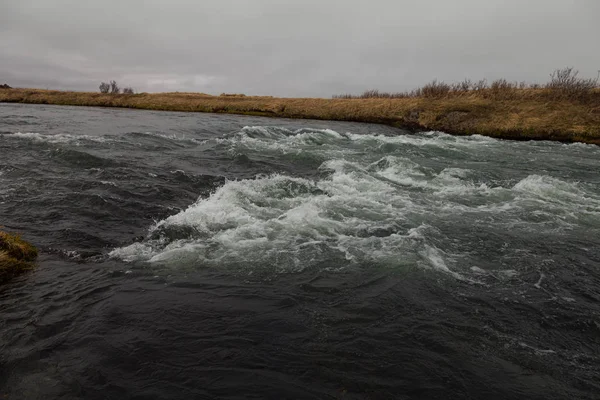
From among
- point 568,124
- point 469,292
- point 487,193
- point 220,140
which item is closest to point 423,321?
point 469,292

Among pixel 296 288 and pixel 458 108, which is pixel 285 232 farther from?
pixel 458 108

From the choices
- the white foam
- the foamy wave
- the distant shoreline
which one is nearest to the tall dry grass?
the distant shoreline

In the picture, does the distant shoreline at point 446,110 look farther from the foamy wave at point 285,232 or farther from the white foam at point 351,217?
the foamy wave at point 285,232

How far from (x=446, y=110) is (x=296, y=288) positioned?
37.9 metres

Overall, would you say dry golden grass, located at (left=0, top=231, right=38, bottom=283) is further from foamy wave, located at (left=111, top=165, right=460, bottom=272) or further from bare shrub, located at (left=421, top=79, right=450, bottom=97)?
bare shrub, located at (left=421, top=79, right=450, bottom=97)

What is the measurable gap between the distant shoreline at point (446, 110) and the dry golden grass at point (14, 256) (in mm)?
35972

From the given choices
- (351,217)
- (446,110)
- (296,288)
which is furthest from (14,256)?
(446,110)

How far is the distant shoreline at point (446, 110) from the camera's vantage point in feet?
108

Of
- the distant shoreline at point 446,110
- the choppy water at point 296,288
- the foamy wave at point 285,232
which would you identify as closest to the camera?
the choppy water at point 296,288

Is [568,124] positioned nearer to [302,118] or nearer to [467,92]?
[467,92]

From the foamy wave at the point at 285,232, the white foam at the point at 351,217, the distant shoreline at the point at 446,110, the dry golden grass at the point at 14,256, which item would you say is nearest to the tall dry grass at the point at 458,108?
the distant shoreline at the point at 446,110

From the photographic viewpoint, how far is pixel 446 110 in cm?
3903

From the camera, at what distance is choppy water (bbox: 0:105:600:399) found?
464cm

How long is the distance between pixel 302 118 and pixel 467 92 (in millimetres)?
20805
